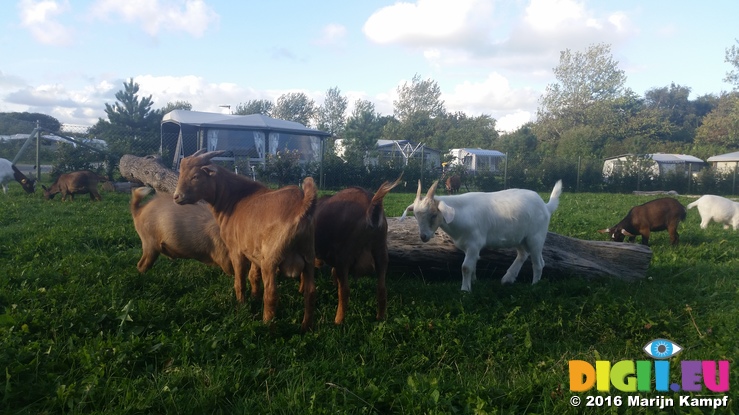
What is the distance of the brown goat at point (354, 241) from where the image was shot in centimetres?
447

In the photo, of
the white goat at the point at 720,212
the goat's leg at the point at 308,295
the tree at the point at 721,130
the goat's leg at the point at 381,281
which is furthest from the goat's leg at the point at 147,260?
the tree at the point at 721,130

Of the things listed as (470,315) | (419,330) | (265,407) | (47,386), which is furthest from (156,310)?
(470,315)

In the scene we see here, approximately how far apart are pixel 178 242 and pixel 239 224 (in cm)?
114

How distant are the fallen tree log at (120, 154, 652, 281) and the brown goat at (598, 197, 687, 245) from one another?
335 centimetres

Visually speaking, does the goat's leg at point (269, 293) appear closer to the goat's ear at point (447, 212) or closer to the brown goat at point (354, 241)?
the brown goat at point (354, 241)

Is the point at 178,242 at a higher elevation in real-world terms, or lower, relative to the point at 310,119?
lower

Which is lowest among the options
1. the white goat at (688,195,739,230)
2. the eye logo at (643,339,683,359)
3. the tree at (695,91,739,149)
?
the eye logo at (643,339,683,359)

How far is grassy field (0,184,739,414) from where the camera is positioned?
310 cm

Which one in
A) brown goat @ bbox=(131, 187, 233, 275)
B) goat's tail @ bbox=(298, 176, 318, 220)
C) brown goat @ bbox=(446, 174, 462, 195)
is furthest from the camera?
brown goat @ bbox=(446, 174, 462, 195)

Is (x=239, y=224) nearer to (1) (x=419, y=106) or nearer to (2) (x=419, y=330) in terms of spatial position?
(2) (x=419, y=330)

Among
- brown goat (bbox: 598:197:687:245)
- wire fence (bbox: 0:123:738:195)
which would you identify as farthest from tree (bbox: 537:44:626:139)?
brown goat (bbox: 598:197:687:245)

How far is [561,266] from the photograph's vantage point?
609 centimetres

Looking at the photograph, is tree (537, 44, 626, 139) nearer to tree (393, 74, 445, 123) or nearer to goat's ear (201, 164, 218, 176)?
tree (393, 74, 445, 123)

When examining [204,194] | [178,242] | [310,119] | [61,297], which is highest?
[310,119]
